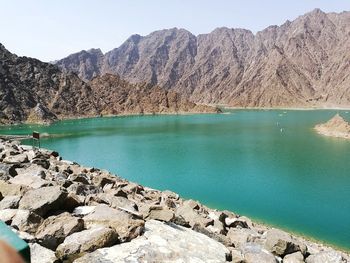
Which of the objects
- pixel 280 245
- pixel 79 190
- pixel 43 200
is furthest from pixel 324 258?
pixel 43 200

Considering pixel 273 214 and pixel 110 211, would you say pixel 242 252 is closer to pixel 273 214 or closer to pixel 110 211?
pixel 110 211

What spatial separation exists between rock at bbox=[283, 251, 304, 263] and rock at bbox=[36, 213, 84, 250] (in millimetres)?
7037

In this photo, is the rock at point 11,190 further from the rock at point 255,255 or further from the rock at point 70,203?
the rock at point 255,255

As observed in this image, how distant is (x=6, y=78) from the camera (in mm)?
180125

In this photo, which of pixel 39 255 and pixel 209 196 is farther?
pixel 209 196

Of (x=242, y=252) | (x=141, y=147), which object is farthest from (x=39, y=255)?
(x=141, y=147)

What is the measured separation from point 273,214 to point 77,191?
2251 centimetres

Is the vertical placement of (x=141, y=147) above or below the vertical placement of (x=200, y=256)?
below

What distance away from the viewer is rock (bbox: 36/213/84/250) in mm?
8141

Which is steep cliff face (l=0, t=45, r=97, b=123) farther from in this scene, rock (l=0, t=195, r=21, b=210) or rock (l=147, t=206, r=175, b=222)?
rock (l=147, t=206, r=175, b=222)

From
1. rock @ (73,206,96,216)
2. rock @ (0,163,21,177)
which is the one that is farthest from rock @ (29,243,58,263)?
rock @ (0,163,21,177)

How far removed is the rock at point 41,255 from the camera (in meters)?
7.39

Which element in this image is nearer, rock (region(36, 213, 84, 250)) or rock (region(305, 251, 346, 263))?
rock (region(36, 213, 84, 250))

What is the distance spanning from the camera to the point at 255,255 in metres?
11.1
